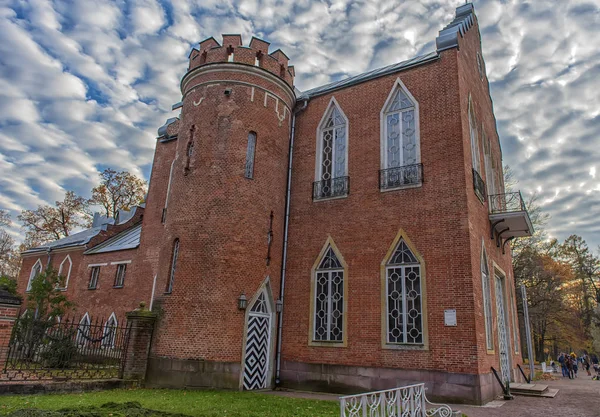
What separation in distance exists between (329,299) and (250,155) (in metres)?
5.53

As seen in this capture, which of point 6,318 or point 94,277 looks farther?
point 94,277

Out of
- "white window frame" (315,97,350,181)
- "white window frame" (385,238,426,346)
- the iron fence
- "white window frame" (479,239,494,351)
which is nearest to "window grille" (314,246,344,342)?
"white window frame" (385,238,426,346)

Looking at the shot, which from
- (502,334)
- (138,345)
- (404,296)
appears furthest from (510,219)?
(138,345)

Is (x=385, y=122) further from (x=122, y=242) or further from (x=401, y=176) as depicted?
(x=122, y=242)

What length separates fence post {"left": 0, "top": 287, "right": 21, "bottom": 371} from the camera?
9203 mm

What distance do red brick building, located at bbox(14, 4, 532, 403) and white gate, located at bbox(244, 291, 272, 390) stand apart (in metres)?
0.05

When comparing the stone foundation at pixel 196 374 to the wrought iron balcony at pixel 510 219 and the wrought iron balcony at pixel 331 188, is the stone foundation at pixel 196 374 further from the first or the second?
the wrought iron balcony at pixel 510 219

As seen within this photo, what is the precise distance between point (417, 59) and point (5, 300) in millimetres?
13787

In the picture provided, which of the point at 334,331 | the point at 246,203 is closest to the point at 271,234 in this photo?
the point at 246,203

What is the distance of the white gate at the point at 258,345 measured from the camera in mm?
12672

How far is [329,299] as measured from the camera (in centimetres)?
1334

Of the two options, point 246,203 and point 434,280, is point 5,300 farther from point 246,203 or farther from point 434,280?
point 434,280

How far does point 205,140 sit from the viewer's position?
14312 millimetres

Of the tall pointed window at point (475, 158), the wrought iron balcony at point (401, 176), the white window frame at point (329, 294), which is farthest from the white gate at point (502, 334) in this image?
the wrought iron balcony at point (401, 176)
